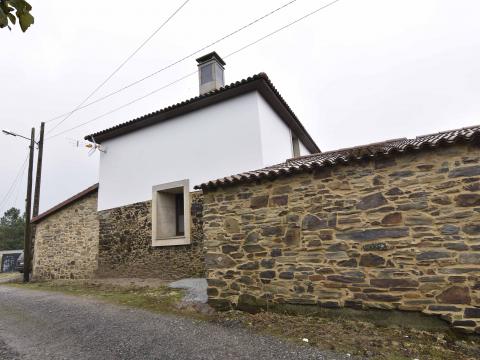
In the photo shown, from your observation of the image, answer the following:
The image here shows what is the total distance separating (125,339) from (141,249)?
5582mm

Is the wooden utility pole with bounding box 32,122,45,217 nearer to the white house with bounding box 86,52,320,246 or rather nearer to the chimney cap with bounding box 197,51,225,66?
the white house with bounding box 86,52,320,246

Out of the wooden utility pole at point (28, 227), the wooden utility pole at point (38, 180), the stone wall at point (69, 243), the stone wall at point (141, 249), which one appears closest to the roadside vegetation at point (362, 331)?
the stone wall at point (141, 249)

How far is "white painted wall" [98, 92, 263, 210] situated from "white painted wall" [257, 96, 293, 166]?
0.25 meters

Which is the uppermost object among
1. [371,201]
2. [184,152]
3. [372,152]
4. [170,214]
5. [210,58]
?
[210,58]

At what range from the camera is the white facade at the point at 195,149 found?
8.20 metres

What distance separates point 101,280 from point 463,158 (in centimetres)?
998

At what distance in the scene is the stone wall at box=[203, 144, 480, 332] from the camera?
3.77 m

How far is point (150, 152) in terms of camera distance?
9.88 metres

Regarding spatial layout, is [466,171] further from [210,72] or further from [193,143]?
[210,72]

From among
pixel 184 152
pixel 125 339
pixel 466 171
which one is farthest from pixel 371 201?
pixel 184 152

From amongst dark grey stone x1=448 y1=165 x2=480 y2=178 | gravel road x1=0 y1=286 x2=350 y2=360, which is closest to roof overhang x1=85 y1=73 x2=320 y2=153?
dark grey stone x1=448 y1=165 x2=480 y2=178

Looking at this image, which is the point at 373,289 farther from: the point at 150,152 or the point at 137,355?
the point at 150,152

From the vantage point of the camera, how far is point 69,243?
1091 cm

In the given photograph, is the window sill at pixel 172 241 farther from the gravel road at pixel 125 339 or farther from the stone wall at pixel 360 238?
the stone wall at pixel 360 238
